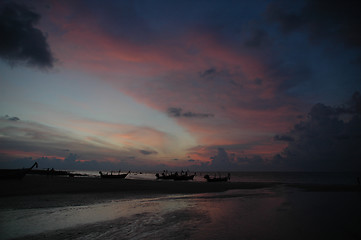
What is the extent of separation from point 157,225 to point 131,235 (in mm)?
2303

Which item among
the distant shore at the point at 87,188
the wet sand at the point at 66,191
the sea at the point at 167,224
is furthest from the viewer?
the distant shore at the point at 87,188

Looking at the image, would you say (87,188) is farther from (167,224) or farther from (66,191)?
(167,224)

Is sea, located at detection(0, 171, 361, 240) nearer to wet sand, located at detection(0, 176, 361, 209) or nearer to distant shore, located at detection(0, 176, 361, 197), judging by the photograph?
wet sand, located at detection(0, 176, 361, 209)

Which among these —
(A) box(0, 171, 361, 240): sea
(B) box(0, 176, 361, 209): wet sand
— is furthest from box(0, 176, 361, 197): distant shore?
(A) box(0, 171, 361, 240): sea

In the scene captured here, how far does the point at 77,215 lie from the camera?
570 inches

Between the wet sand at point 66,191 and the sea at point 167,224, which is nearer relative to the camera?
the sea at point 167,224

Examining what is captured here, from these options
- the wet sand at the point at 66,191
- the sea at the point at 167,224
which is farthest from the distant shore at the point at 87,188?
the sea at the point at 167,224

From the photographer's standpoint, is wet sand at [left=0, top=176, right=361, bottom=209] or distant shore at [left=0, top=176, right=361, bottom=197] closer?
wet sand at [left=0, top=176, right=361, bottom=209]

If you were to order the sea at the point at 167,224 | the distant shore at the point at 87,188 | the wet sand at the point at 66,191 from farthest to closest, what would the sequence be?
1. the distant shore at the point at 87,188
2. the wet sand at the point at 66,191
3. the sea at the point at 167,224

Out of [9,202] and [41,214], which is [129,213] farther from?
[9,202]

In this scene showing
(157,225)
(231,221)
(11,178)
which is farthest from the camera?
(11,178)

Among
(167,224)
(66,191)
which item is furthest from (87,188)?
(167,224)

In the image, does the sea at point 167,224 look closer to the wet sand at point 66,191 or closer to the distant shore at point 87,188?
the wet sand at point 66,191

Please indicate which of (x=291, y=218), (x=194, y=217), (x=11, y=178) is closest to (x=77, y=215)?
(x=194, y=217)
